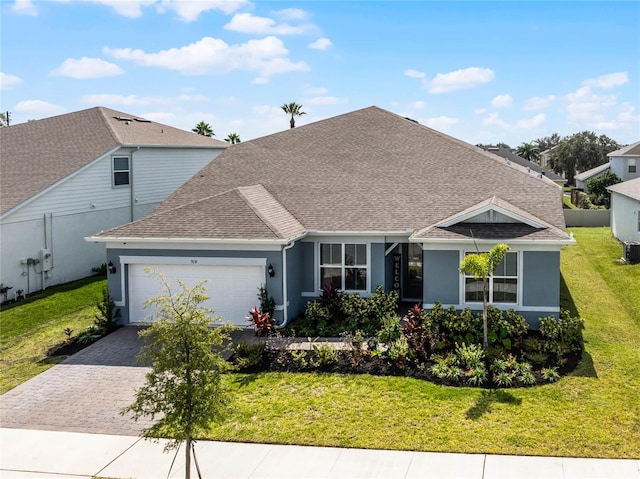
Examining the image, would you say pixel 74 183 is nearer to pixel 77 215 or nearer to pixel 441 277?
pixel 77 215

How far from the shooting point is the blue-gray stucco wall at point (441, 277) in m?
16.5

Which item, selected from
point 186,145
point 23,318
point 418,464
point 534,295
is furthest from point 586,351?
point 186,145

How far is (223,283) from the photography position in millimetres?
17359

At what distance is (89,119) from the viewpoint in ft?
94.1

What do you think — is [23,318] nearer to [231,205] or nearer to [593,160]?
[231,205]

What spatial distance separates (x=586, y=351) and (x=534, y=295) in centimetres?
201

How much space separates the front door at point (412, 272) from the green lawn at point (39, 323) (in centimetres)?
980

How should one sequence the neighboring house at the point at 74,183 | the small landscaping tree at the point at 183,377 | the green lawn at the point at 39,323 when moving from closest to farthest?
the small landscaping tree at the point at 183,377
the green lawn at the point at 39,323
the neighboring house at the point at 74,183

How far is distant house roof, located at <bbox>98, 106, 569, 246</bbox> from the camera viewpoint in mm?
17750

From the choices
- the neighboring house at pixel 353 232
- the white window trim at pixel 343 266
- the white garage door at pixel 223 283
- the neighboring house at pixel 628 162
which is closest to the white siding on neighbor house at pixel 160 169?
the neighboring house at pixel 353 232

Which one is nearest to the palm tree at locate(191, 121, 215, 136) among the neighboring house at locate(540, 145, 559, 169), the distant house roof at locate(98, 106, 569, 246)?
the distant house roof at locate(98, 106, 569, 246)

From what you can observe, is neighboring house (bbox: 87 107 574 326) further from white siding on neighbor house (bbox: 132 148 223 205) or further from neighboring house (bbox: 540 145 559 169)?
neighboring house (bbox: 540 145 559 169)

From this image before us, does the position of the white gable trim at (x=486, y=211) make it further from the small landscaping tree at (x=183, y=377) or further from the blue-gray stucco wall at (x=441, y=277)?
the small landscaping tree at (x=183, y=377)

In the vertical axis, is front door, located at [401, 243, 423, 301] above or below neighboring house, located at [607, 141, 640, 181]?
below
